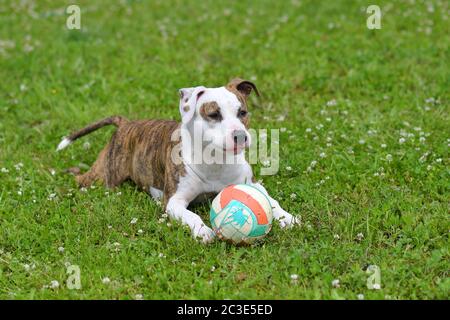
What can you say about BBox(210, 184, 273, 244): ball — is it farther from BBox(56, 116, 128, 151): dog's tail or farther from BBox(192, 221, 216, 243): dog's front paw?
BBox(56, 116, 128, 151): dog's tail

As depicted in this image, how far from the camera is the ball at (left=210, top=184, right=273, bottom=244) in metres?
4.90

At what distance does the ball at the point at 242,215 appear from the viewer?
16.1 ft

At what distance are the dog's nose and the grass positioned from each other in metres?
0.69

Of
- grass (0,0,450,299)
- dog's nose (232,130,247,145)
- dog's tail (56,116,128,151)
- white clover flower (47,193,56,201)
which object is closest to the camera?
grass (0,0,450,299)

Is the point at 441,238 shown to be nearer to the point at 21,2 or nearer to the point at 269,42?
the point at 269,42

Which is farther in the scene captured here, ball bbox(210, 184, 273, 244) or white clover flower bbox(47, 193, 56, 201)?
white clover flower bbox(47, 193, 56, 201)

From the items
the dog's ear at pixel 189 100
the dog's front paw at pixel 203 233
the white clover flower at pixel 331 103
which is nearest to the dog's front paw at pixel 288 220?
the dog's front paw at pixel 203 233

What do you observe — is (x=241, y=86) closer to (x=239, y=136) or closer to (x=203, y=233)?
(x=239, y=136)

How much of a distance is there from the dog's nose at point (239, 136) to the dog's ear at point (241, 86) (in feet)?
1.96

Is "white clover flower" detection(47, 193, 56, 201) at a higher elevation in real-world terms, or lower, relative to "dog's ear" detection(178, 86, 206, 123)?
lower

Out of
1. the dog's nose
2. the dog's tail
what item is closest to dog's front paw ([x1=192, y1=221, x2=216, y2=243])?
the dog's nose

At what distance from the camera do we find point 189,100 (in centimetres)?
541

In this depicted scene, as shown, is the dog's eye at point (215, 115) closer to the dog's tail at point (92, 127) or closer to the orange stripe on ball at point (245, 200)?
the orange stripe on ball at point (245, 200)

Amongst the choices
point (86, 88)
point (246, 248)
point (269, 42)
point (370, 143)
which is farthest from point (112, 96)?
point (246, 248)
